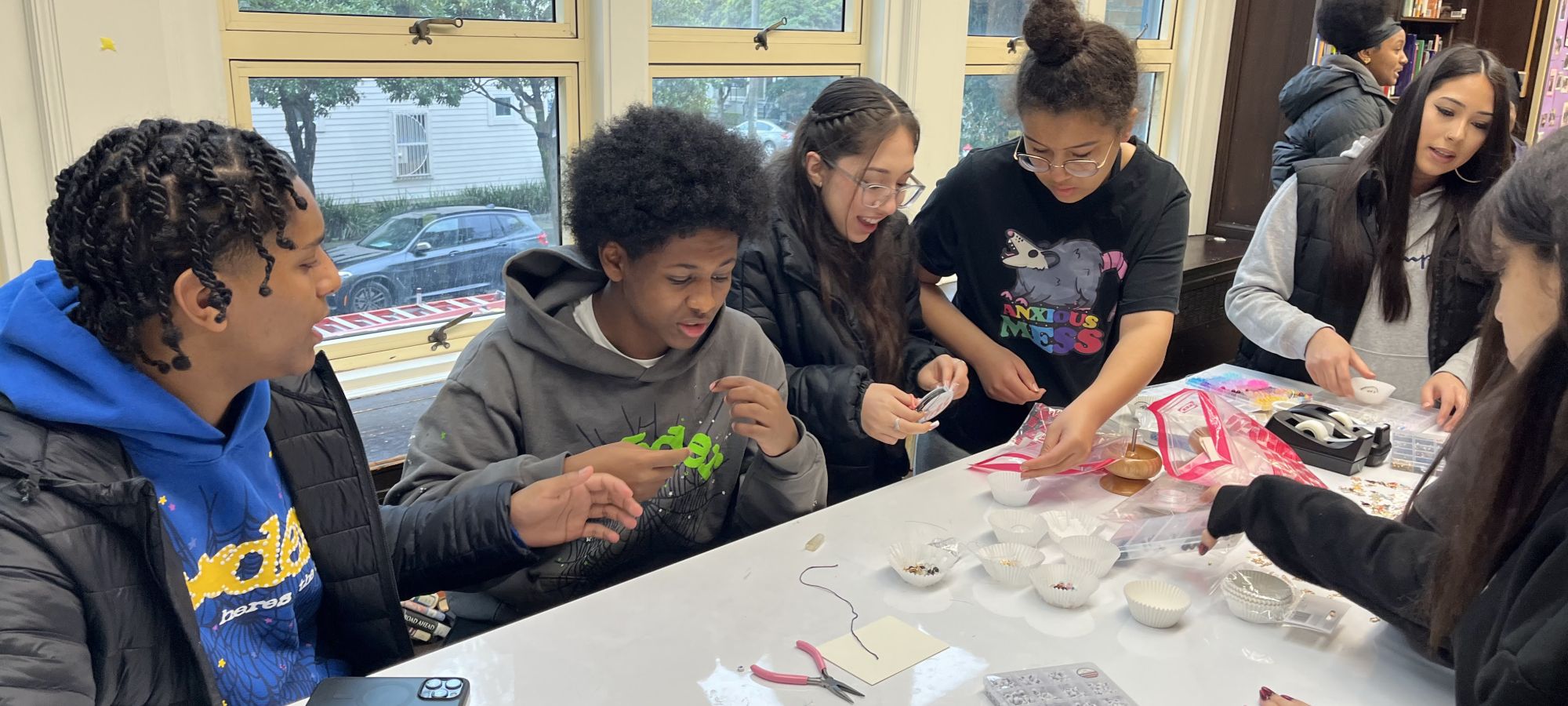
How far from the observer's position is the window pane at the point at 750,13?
A: 312 cm

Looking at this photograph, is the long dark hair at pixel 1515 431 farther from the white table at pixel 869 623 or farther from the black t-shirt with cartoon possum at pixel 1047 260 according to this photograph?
the black t-shirt with cartoon possum at pixel 1047 260

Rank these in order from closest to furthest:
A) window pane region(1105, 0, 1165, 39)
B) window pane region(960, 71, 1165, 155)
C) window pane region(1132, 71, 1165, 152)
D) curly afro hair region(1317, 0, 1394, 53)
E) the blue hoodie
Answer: the blue hoodie < curly afro hair region(1317, 0, 1394, 53) < window pane region(960, 71, 1165, 155) < window pane region(1105, 0, 1165, 39) < window pane region(1132, 71, 1165, 152)

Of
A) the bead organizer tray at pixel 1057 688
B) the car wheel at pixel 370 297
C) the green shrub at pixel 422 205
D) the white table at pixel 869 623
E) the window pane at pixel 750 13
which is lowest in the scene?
the white table at pixel 869 623

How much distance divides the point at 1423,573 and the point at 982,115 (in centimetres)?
306

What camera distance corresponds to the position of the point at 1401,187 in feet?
7.44

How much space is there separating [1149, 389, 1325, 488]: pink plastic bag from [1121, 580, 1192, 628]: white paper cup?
0.35 metres

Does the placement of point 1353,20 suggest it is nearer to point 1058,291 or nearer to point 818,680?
point 1058,291

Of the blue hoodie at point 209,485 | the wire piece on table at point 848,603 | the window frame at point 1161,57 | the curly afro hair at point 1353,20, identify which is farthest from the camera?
the window frame at point 1161,57

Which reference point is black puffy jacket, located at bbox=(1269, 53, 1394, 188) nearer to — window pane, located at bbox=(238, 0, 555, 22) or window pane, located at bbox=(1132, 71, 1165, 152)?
window pane, located at bbox=(1132, 71, 1165, 152)

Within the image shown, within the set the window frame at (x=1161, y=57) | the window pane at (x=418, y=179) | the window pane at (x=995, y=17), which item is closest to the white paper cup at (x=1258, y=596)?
the window pane at (x=418, y=179)

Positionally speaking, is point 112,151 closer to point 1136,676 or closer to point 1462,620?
point 1136,676

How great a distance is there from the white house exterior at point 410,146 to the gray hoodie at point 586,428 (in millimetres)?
1190

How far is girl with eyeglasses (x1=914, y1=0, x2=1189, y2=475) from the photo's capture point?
74.2 inches

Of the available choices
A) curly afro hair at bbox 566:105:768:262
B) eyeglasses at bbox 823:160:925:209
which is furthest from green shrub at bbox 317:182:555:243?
eyeglasses at bbox 823:160:925:209
